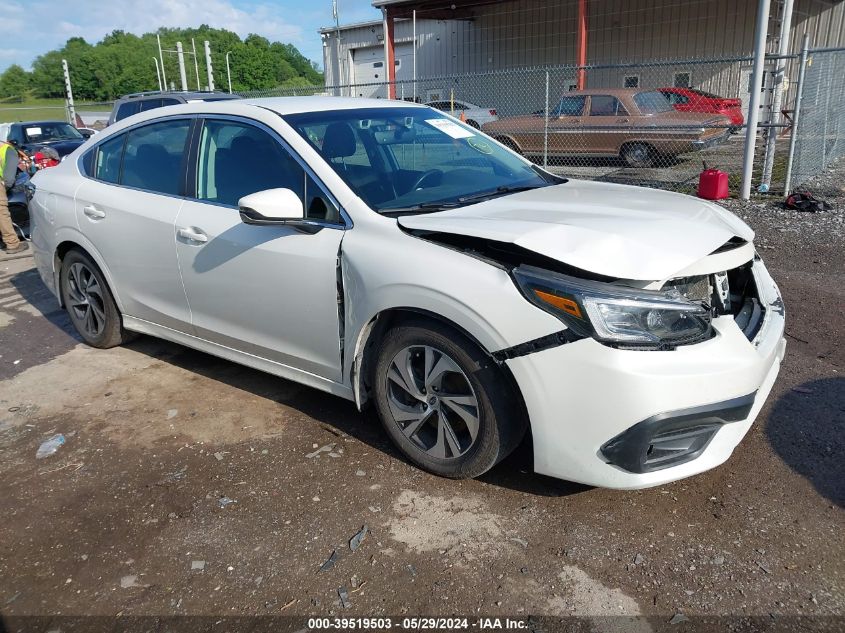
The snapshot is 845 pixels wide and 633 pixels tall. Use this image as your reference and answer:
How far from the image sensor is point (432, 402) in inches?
123

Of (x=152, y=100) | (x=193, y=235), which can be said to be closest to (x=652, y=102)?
(x=152, y=100)

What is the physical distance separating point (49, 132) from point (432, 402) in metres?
15.3

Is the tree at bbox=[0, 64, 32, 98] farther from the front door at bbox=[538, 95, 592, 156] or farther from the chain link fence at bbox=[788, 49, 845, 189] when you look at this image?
the chain link fence at bbox=[788, 49, 845, 189]

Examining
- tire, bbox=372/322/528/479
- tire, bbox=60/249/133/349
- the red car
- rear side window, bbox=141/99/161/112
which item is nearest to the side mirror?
tire, bbox=372/322/528/479

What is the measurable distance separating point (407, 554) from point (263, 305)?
5.18 feet

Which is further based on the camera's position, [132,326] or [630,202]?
[132,326]

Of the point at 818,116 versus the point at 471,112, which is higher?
the point at 471,112

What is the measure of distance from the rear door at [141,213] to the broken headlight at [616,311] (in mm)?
2394

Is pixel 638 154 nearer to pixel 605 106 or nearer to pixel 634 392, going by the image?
pixel 605 106

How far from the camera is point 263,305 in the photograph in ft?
12.0

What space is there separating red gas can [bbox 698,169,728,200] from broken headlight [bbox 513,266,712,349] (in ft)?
25.8

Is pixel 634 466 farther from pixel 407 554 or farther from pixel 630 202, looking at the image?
pixel 630 202

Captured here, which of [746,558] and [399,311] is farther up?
[399,311]

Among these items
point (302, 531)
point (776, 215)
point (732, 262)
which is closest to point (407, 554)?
point (302, 531)
